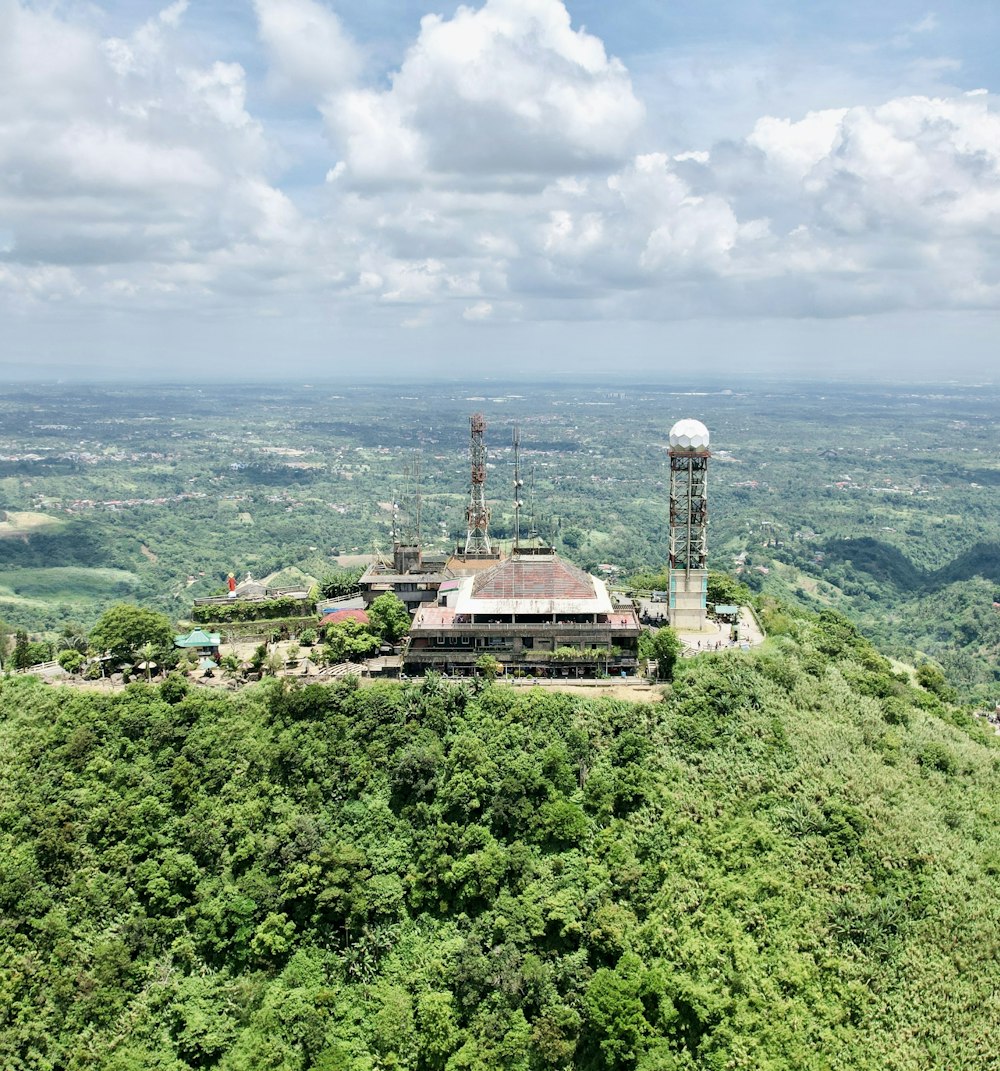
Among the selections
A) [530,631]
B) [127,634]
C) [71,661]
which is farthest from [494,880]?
[71,661]

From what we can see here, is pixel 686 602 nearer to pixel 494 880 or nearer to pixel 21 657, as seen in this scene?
pixel 494 880

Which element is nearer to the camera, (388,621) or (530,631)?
(530,631)

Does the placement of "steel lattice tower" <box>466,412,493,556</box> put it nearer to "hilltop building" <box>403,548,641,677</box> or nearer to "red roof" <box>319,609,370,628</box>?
"red roof" <box>319,609,370,628</box>

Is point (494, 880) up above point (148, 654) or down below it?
below

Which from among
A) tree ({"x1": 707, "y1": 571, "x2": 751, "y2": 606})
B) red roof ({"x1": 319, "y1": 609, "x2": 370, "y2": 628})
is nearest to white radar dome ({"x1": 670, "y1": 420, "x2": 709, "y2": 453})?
tree ({"x1": 707, "y1": 571, "x2": 751, "y2": 606})

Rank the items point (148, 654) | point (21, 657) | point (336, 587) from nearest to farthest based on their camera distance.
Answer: point (148, 654) < point (21, 657) < point (336, 587)

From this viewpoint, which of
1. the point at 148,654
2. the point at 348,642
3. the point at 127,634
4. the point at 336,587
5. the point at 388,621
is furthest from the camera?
the point at 336,587
